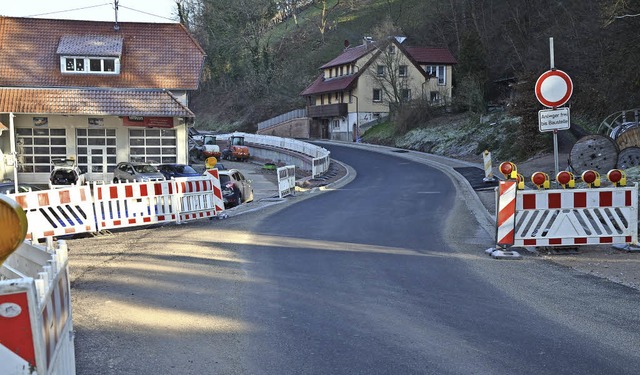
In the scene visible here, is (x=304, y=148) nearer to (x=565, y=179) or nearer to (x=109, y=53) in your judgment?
(x=109, y=53)

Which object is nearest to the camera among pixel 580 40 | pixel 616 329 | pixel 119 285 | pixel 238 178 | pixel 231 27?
pixel 616 329

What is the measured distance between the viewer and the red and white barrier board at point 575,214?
1058 cm

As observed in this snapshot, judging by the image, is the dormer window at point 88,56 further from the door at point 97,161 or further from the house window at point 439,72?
the house window at point 439,72

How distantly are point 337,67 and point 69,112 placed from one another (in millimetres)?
48755

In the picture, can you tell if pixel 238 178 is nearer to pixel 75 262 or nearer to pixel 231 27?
pixel 75 262

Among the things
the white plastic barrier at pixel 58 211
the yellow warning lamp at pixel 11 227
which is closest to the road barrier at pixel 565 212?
the white plastic barrier at pixel 58 211

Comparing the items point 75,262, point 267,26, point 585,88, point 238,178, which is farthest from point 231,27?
point 75,262

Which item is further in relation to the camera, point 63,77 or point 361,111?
point 361,111

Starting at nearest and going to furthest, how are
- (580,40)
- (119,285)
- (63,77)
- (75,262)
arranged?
(119,285), (75,262), (63,77), (580,40)

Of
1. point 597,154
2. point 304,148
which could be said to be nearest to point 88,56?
point 304,148

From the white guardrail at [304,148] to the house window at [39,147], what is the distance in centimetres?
1301

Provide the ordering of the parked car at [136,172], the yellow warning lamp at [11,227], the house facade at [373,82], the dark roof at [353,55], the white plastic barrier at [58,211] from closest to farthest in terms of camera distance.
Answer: the yellow warning lamp at [11,227]
the white plastic barrier at [58,211]
the parked car at [136,172]
the house facade at [373,82]
the dark roof at [353,55]

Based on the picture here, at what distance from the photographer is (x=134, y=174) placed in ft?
91.6

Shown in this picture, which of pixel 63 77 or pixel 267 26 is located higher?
pixel 267 26
